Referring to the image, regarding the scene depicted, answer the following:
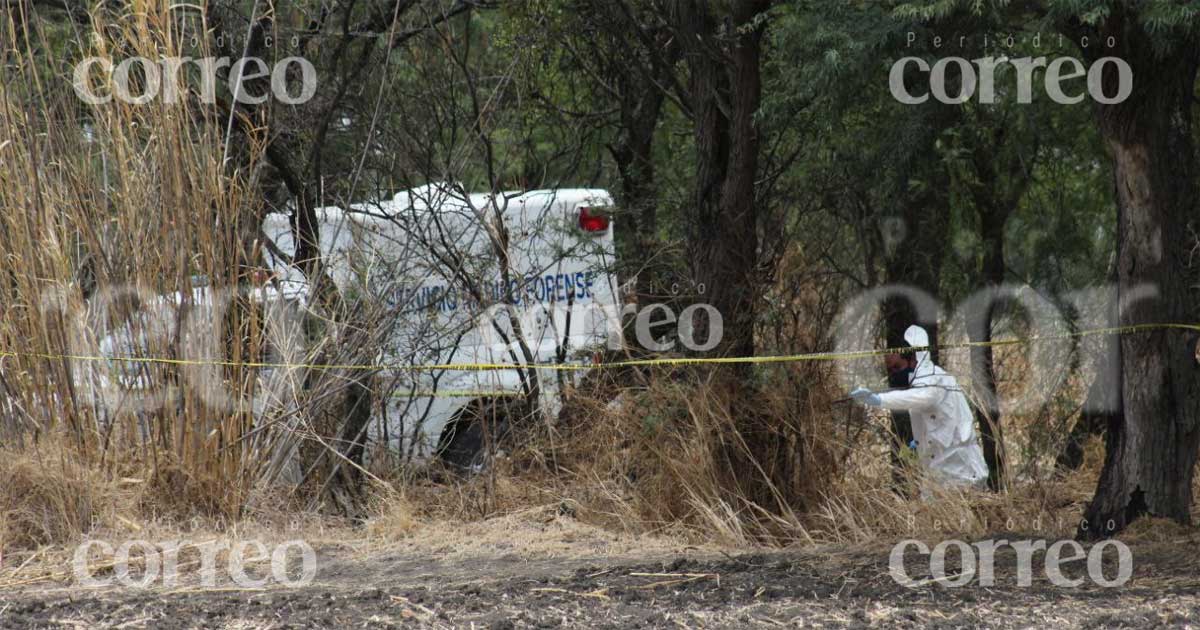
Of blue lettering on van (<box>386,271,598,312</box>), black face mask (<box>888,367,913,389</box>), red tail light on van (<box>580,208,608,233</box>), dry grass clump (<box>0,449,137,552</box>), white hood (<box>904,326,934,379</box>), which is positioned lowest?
dry grass clump (<box>0,449,137,552</box>)

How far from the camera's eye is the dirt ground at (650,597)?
453 cm

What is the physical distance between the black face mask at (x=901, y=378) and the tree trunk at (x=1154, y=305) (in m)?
2.20

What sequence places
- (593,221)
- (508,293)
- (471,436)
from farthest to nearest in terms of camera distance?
(593,221) → (471,436) → (508,293)

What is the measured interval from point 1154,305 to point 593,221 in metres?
4.25

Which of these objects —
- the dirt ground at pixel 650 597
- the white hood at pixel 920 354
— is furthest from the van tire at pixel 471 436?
the white hood at pixel 920 354

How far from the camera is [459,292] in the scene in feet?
29.0

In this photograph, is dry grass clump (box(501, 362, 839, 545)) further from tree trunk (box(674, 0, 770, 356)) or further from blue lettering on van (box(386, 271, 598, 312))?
blue lettering on van (box(386, 271, 598, 312))

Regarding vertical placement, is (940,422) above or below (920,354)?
below

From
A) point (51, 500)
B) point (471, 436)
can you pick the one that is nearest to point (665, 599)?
point (51, 500)

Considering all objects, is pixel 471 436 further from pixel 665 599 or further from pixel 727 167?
pixel 665 599

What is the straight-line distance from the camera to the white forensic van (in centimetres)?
808

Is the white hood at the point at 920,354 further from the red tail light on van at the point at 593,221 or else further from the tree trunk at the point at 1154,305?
the red tail light on van at the point at 593,221

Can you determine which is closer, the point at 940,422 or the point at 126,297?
the point at 126,297

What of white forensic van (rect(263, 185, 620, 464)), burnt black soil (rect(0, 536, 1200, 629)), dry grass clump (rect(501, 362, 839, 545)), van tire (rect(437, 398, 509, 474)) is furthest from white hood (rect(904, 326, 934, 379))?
van tire (rect(437, 398, 509, 474))
